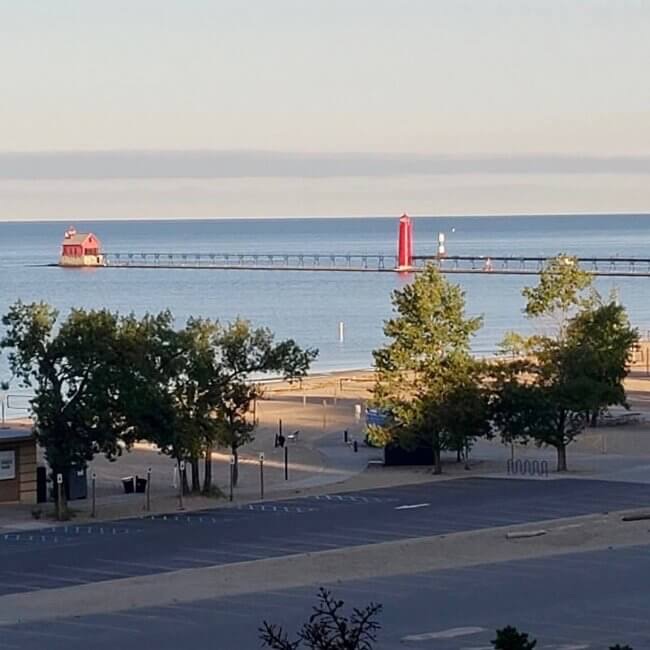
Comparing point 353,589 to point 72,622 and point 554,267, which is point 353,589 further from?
point 554,267

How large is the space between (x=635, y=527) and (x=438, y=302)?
13407 millimetres

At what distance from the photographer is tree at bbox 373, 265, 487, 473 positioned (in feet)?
144

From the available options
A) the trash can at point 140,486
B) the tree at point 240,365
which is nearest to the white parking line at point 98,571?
the trash can at point 140,486

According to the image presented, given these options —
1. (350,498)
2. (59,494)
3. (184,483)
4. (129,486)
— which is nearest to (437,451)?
(350,498)

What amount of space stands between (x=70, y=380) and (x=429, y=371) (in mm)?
10529

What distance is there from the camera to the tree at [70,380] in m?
36.8

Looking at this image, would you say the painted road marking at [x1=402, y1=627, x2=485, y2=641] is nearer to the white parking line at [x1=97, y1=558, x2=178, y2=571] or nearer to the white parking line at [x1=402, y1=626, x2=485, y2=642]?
the white parking line at [x1=402, y1=626, x2=485, y2=642]

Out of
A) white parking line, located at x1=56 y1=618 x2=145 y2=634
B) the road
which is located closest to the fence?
the road

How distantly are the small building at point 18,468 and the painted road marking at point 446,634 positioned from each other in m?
17.2

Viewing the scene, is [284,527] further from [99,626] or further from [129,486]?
[99,626]

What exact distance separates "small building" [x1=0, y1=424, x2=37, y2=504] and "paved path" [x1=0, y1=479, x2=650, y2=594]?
12.1ft

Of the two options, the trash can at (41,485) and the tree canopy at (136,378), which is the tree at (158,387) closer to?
the tree canopy at (136,378)

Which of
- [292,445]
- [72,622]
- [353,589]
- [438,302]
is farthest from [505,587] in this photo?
[292,445]

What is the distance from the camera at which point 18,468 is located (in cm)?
3850
